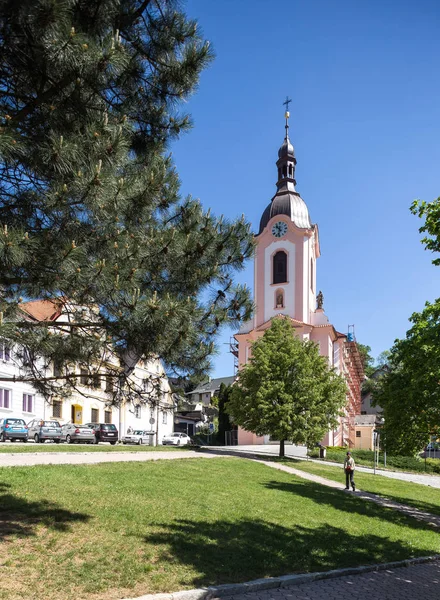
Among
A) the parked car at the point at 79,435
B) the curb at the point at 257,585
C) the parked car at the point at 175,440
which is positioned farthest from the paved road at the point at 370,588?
the parked car at the point at 175,440

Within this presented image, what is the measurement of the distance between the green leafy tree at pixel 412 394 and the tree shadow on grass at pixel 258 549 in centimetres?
603

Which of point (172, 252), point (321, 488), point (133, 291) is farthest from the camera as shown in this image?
point (321, 488)

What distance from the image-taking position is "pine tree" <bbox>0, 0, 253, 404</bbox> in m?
5.80

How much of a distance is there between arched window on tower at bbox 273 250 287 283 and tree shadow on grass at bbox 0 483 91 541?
41823 millimetres

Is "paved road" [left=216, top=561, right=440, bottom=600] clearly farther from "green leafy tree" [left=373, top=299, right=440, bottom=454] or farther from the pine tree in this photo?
"green leafy tree" [left=373, top=299, right=440, bottom=454]

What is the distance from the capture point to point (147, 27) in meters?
7.33

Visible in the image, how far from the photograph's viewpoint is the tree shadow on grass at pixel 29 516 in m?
7.84

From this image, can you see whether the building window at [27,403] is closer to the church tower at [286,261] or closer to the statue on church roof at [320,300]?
the church tower at [286,261]

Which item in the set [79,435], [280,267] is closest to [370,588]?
[79,435]

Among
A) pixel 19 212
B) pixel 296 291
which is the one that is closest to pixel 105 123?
pixel 19 212

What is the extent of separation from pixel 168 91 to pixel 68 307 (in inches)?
134

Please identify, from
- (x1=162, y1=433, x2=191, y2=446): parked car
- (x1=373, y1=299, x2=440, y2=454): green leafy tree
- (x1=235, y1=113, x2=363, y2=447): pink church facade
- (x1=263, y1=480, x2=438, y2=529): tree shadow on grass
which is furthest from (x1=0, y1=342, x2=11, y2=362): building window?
(x1=235, y1=113, x2=363, y2=447): pink church facade

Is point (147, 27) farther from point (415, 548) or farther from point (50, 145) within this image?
point (415, 548)

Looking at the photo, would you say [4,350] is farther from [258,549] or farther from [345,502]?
[345,502]
